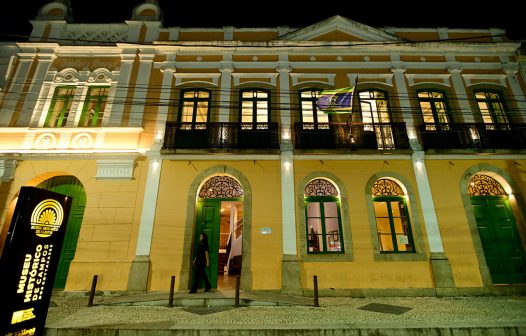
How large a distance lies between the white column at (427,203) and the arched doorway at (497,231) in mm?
1629

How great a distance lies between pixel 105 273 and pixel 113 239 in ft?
3.28

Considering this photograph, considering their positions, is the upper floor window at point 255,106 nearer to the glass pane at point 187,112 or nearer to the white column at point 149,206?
the glass pane at point 187,112

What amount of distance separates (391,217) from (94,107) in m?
11.5

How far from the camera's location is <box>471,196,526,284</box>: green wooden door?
857 centimetres

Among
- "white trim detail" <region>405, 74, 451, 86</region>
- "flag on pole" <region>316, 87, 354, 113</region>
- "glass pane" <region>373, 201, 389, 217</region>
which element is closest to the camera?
"flag on pole" <region>316, 87, 354, 113</region>

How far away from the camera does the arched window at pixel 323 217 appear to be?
28.6ft

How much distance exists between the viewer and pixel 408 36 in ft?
37.2

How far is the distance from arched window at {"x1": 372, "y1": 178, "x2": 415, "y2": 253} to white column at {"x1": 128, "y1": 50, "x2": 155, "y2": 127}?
8.82 metres

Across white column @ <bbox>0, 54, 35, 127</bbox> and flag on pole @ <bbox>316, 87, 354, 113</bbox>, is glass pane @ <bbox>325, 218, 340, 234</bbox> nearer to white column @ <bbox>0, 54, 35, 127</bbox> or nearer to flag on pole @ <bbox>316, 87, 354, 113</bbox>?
flag on pole @ <bbox>316, 87, 354, 113</bbox>

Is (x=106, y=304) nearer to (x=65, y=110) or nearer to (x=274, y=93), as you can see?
(x=65, y=110)

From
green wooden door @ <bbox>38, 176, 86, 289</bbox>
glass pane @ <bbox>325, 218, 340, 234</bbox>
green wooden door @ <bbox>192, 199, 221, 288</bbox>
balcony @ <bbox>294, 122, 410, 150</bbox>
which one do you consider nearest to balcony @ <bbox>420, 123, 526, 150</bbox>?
balcony @ <bbox>294, 122, 410, 150</bbox>

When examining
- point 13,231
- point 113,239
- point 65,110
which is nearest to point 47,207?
point 13,231

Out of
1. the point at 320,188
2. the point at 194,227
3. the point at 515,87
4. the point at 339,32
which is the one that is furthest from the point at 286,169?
the point at 515,87

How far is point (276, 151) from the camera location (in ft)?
30.5
